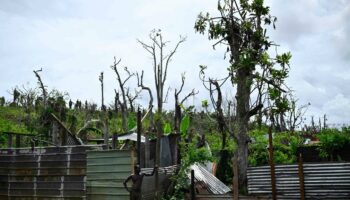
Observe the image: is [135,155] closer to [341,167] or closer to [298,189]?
[298,189]

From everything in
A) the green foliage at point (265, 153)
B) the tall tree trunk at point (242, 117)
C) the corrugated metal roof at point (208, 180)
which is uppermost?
the tall tree trunk at point (242, 117)

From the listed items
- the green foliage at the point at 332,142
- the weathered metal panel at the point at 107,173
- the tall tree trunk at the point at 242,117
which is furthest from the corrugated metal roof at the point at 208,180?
the green foliage at the point at 332,142

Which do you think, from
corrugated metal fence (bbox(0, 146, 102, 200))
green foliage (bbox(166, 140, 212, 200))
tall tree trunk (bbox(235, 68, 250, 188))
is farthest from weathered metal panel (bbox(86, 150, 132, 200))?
tall tree trunk (bbox(235, 68, 250, 188))

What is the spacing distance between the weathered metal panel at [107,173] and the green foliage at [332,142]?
11.3 meters

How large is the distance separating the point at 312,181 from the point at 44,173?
8.72m

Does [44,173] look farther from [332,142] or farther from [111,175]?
[332,142]

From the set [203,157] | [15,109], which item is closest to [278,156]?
[203,157]

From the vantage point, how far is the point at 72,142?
15.2 meters

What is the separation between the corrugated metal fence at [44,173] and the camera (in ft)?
41.3

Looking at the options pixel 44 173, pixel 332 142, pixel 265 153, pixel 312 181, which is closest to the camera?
pixel 312 181

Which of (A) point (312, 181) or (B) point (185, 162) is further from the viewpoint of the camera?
(B) point (185, 162)

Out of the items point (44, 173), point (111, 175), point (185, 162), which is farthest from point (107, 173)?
point (185, 162)

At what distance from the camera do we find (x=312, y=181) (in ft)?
35.9

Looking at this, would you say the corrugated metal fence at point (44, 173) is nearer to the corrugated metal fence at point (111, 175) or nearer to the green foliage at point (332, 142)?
the corrugated metal fence at point (111, 175)
